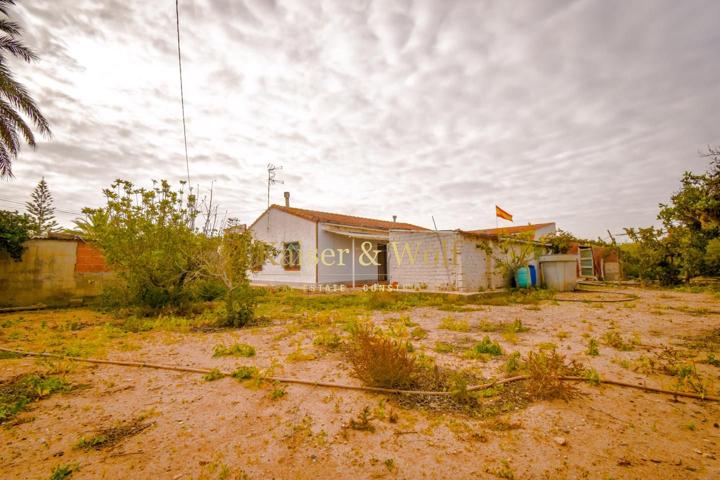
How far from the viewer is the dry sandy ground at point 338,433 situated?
6.88ft

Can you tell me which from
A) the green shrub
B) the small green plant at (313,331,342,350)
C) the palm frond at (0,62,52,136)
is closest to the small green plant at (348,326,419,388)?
the small green plant at (313,331,342,350)

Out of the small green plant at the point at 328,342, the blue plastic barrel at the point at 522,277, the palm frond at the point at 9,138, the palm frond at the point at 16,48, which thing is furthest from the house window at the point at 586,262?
the palm frond at the point at 9,138

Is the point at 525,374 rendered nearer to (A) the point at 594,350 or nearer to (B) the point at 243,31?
(A) the point at 594,350

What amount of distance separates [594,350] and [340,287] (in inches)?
435

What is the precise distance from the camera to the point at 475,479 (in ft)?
6.48

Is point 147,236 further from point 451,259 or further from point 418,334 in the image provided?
point 451,259

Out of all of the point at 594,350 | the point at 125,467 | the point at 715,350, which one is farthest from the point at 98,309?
the point at 715,350

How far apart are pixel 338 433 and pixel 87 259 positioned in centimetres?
1194

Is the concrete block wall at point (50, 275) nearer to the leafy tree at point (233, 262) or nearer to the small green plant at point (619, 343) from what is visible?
the leafy tree at point (233, 262)

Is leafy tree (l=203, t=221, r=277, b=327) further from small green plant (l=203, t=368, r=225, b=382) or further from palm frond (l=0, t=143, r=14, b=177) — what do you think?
palm frond (l=0, t=143, r=14, b=177)

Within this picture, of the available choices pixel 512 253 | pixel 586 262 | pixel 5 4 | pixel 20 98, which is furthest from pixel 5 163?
pixel 586 262

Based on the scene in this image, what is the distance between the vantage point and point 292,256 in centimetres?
1647

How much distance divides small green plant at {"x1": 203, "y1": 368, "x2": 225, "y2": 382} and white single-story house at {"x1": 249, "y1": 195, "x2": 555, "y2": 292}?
6.62 meters

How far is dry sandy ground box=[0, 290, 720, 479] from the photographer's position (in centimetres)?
210
